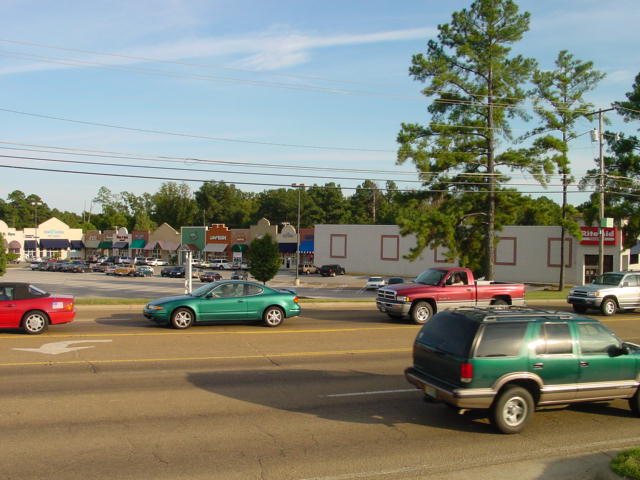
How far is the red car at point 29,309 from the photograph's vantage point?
14.4 m

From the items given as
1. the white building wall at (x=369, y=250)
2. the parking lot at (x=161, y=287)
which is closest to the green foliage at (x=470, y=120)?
the parking lot at (x=161, y=287)

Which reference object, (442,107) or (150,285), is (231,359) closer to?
(442,107)

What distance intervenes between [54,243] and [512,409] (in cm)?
11022

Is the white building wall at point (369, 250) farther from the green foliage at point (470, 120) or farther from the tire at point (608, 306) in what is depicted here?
the tire at point (608, 306)

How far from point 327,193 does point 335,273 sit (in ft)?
187

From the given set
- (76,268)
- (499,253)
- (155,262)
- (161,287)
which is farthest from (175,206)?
(499,253)

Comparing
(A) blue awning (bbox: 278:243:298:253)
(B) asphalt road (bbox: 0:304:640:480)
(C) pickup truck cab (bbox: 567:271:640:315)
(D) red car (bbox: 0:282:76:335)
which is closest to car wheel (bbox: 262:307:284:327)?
(B) asphalt road (bbox: 0:304:640:480)

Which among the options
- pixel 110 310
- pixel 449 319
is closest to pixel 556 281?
pixel 110 310

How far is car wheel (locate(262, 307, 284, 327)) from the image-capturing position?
653 inches

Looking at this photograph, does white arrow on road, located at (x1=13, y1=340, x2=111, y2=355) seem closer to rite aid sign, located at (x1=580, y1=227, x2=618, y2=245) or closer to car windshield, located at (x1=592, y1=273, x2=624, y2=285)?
car windshield, located at (x1=592, y1=273, x2=624, y2=285)

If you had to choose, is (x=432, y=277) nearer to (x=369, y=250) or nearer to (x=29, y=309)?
(x=29, y=309)

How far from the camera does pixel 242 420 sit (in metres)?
7.86

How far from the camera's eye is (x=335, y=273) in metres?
71.4

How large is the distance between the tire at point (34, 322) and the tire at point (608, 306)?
19095mm
